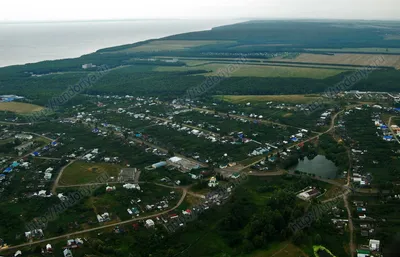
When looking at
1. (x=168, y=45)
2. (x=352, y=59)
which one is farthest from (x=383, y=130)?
(x=168, y=45)

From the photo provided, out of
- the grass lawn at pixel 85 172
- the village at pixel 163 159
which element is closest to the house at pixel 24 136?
the village at pixel 163 159

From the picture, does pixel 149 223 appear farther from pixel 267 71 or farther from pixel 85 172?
pixel 267 71

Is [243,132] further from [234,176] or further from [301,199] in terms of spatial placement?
[301,199]

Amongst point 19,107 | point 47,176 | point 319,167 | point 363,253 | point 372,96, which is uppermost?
point 19,107

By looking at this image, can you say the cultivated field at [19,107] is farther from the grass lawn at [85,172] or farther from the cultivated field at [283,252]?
the cultivated field at [283,252]

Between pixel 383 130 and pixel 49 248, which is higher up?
pixel 49 248

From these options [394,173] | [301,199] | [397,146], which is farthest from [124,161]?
[397,146]

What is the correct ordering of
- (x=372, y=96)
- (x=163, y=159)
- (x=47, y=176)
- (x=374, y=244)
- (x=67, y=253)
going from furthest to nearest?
(x=372, y=96)
(x=163, y=159)
(x=47, y=176)
(x=67, y=253)
(x=374, y=244)

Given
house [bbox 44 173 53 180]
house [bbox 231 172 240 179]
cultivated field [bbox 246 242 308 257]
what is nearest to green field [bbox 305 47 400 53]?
house [bbox 231 172 240 179]
